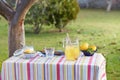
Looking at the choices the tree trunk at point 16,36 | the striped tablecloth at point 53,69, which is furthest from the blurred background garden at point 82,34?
the striped tablecloth at point 53,69

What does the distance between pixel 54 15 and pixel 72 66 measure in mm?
6024

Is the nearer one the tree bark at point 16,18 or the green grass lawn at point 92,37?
the tree bark at point 16,18

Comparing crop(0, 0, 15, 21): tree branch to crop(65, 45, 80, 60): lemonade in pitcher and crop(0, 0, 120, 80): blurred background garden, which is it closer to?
crop(65, 45, 80, 60): lemonade in pitcher

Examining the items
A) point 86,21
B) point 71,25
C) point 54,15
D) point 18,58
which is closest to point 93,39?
point 54,15

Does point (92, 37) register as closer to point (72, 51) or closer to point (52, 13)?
point (52, 13)

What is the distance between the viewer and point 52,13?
8.73 m

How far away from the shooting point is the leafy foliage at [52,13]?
851 cm

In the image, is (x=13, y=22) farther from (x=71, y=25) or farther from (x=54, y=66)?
(x=71, y=25)

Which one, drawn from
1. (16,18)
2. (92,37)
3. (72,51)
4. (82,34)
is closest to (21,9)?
(16,18)

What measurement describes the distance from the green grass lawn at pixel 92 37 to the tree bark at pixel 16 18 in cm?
150

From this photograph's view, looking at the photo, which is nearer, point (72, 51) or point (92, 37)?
point (72, 51)

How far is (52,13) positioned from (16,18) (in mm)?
4451

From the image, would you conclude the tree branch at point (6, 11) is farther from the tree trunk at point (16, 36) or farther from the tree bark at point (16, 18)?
the tree trunk at point (16, 36)

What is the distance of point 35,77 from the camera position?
2.95 m
